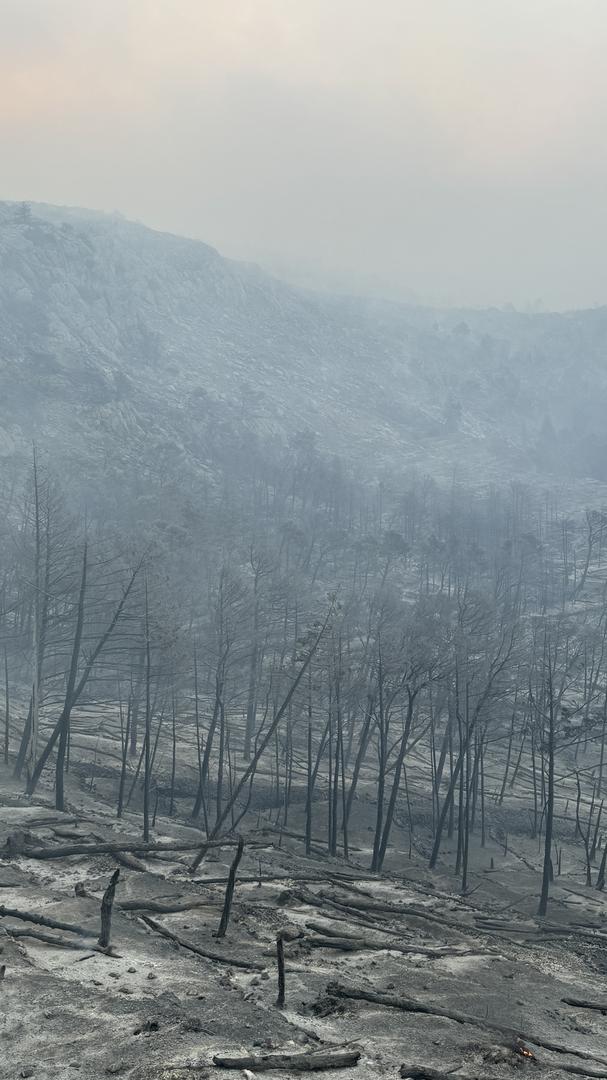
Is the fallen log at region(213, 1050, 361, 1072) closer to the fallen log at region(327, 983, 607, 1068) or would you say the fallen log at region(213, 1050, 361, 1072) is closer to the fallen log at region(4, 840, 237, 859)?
the fallen log at region(327, 983, 607, 1068)

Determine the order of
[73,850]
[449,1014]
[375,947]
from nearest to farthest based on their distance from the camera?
1. [449,1014]
2. [375,947]
3. [73,850]

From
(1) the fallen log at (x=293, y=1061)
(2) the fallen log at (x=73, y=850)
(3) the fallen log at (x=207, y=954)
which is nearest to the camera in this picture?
(1) the fallen log at (x=293, y=1061)

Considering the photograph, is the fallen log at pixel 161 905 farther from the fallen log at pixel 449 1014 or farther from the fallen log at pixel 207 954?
the fallen log at pixel 449 1014

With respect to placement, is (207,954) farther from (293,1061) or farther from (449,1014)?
(293,1061)

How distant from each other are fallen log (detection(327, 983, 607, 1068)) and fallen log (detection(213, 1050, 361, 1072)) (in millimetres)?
3006

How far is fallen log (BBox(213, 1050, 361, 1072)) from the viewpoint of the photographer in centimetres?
1109

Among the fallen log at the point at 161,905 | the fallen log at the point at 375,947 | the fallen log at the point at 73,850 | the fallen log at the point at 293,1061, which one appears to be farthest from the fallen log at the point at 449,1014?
the fallen log at the point at 73,850

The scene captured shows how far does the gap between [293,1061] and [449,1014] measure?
4367mm

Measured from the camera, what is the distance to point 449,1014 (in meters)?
14.6

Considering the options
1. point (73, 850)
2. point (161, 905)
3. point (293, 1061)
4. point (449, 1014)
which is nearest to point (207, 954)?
point (161, 905)

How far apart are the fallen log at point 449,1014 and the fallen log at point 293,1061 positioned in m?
3.01

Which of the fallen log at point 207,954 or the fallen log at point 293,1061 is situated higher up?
the fallen log at point 293,1061

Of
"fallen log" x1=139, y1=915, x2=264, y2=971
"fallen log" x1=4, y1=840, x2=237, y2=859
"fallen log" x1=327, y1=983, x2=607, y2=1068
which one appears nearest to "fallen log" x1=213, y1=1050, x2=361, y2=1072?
"fallen log" x1=327, y1=983, x2=607, y2=1068

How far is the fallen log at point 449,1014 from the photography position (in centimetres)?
1421
